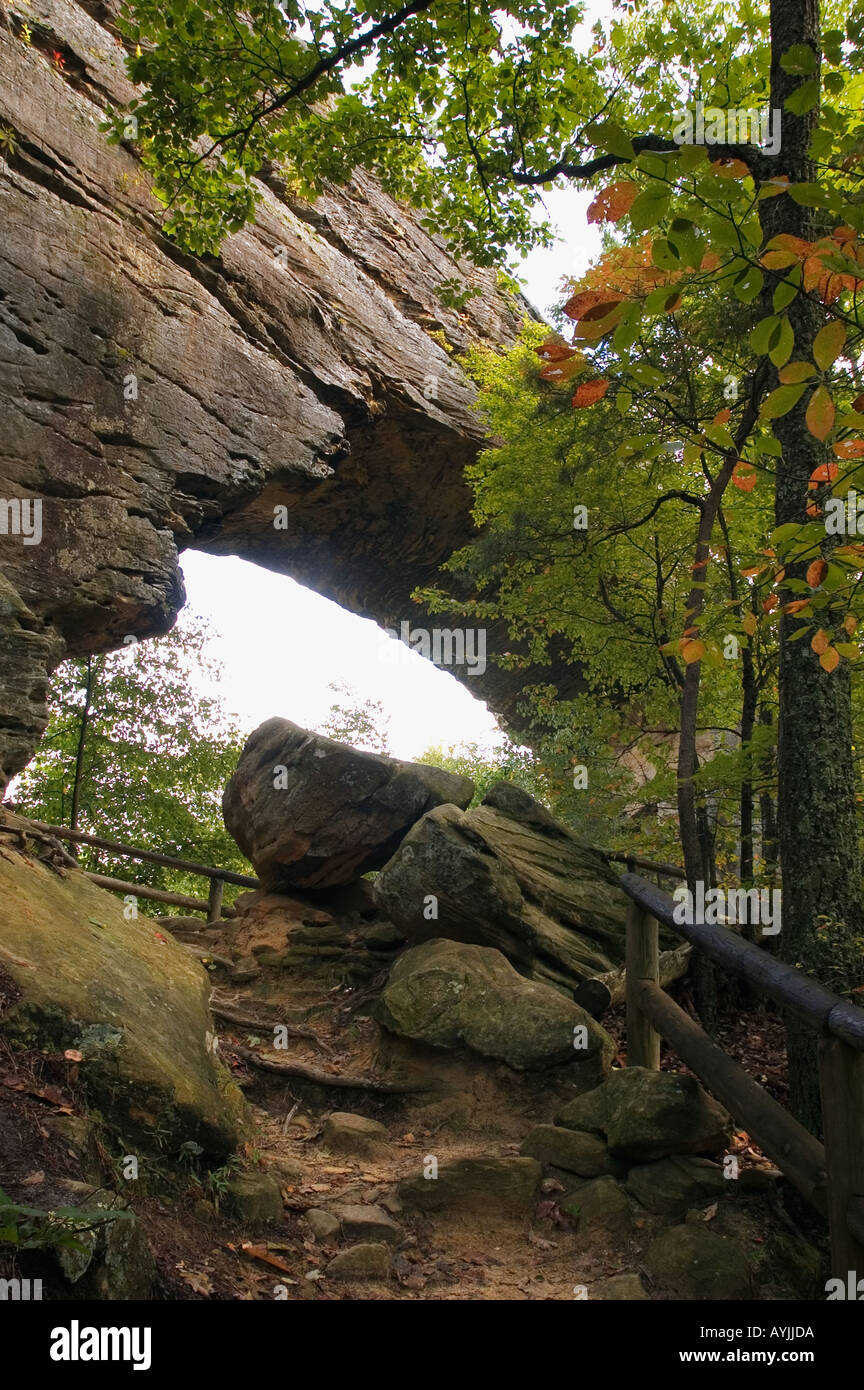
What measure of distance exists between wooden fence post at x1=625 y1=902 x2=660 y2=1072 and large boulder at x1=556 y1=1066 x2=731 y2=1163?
2.74ft

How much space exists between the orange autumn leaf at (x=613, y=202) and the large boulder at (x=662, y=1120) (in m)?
4.08

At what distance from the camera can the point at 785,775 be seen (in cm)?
442

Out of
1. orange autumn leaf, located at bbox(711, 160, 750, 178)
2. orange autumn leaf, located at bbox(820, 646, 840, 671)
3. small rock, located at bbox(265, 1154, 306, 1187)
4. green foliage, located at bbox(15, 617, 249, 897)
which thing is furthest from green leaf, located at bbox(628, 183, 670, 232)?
green foliage, located at bbox(15, 617, 249, 897)

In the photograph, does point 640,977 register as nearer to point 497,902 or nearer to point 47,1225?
point 497,902

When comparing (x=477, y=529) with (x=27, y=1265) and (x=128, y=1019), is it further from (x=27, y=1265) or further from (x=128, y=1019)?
(x=27, y=1265)

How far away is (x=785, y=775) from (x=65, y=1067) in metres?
3.74

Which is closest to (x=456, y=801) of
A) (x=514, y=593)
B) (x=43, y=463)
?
(x=514, y=593)

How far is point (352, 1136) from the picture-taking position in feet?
17.9

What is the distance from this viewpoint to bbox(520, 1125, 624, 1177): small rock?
4.58 meters

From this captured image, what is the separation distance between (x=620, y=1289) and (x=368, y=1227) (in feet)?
4.16

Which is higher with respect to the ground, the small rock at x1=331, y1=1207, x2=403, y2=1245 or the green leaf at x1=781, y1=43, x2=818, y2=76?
the green leaf at x1=781, y1=43, x2=818, y2=76

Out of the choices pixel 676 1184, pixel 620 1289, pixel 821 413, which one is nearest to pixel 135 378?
pixel 821 413

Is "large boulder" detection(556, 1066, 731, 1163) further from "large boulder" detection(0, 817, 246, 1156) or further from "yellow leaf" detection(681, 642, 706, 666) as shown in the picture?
"yellow leaf" detection(681, 642, 706, 666)

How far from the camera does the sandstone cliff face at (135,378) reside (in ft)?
28.1
